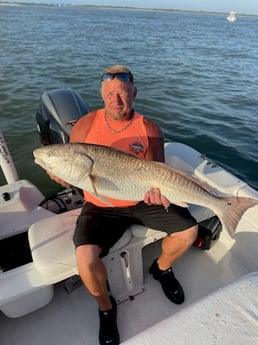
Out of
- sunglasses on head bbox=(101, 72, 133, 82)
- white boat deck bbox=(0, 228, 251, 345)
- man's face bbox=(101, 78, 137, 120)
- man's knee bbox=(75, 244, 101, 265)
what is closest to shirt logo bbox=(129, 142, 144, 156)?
man's face bbox=(101, 78, 137, 120)

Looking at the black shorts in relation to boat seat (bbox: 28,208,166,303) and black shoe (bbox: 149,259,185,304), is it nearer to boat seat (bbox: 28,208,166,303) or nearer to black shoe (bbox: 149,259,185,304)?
boat seat (bbox: 28,208,166,303)

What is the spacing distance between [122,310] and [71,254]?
0.80 metres

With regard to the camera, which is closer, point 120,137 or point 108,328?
point 108,328

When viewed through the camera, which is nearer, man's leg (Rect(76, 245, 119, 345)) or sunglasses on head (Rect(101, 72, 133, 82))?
man's leg (Rect(76, 245, 119, 345))

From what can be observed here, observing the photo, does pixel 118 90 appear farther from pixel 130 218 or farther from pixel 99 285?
pixel 99 285

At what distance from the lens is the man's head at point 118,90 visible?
2648 mm

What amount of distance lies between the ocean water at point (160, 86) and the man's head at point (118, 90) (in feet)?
9.68

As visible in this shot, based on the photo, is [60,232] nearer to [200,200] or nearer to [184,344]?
[200,200]

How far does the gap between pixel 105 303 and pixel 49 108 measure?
2.68 m

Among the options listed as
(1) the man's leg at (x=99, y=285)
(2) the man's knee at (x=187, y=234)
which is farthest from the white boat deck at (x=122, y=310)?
(2) the man's knee at (x=187, y=234)

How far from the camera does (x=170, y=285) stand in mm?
2951

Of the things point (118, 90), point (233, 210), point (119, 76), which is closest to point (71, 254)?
point (233, 210)

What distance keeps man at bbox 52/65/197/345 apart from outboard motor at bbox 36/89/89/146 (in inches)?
50.7

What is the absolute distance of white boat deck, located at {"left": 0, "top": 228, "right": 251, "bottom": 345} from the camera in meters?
2.65
